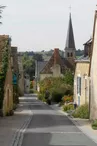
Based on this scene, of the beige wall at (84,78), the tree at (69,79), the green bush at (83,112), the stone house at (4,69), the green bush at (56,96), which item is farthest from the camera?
the tree at (69,79)

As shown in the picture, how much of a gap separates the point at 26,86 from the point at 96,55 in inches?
4141

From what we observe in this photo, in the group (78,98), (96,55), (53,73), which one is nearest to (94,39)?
(96,55)

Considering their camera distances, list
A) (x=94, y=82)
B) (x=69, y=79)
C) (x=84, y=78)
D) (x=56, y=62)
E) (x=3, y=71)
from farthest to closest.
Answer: (x=56, y=62), (x=69, y=79), (x=84, y=78), (x=3, y=71), (x=94, y=82)

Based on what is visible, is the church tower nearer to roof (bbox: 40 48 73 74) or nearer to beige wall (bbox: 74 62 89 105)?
roof (bbox: 40 48 73 74)

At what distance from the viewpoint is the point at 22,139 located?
20109 millimetres

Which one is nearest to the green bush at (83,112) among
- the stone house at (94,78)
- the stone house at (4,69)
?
the stone house at (94,78)

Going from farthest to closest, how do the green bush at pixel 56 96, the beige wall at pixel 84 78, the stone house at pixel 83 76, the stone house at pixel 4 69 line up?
1. the green bush at pixel 56 96
2. the stone house at pixel 83 76
3. the beige wall at pixel 84 78
4. the stone house at pixel 4 69

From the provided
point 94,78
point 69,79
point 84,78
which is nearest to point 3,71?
point 84,78

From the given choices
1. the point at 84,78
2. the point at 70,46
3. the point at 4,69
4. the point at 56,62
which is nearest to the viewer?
the point at 4,69

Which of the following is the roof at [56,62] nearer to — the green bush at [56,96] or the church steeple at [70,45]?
the church steeple at [70,45]

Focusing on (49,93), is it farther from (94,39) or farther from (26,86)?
(26,86)

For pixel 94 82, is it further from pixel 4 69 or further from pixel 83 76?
pixel 4 69

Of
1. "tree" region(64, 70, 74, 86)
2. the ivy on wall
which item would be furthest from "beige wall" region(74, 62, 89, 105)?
"tree" region(64, 70, 74, 86)

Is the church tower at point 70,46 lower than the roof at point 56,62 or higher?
higher
